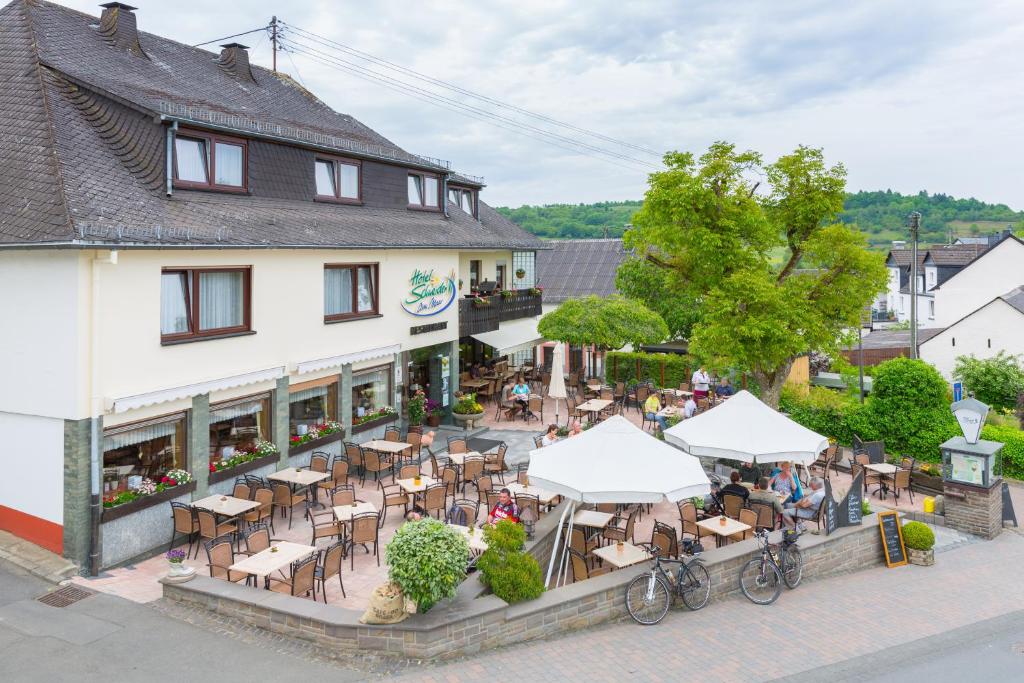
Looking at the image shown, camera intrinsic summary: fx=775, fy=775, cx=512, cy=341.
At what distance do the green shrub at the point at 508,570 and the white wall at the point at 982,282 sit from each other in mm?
50411

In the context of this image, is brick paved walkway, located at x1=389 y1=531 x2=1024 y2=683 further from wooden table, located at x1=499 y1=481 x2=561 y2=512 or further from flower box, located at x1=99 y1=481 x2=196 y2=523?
flower box, located at x1=99 y1=481 x2=196 y2=523

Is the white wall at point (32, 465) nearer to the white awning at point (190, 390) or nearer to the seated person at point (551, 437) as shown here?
the white awning at point (190, 390)

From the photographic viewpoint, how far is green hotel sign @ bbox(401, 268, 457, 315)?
71.2 feet

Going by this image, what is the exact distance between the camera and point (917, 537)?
14664 mm

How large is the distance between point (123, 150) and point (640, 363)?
21402mm

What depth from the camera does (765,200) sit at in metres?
21.9

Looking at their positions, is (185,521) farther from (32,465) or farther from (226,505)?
(32,465)

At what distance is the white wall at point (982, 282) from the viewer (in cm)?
5006

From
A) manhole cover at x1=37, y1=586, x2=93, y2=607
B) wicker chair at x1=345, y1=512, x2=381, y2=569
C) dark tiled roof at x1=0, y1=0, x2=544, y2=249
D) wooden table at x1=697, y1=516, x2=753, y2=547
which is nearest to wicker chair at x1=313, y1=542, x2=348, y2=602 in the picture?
wicker chair at x1=345, y1=512, x2=381, y2=569

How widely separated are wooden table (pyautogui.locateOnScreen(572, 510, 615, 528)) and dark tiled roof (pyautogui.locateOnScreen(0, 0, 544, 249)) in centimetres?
806

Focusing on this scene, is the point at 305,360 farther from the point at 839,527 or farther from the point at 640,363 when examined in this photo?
the point at 640,363

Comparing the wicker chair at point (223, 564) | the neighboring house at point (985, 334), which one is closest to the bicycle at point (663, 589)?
the wicker chair at point (223, 564)

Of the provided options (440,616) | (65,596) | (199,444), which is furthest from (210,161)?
(440,616)

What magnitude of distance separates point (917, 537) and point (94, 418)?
48.6 ft
